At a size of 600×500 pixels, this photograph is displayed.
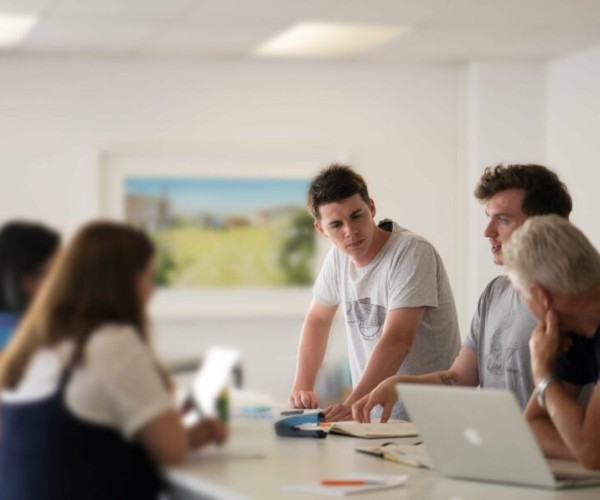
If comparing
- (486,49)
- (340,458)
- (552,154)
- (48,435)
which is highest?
(486,49)

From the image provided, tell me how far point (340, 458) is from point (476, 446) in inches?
15.3

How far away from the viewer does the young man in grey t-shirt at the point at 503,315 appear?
113 inches

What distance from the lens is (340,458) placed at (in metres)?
2.52

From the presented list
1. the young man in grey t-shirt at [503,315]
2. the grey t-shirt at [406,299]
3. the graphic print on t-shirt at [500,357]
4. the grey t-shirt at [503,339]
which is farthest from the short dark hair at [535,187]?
the grey t-shirt at [406,299]

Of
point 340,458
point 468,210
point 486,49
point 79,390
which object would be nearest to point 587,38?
point 486,49

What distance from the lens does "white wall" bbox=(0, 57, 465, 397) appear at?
6695 millimetres

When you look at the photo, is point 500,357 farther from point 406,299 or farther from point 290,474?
point 290,474

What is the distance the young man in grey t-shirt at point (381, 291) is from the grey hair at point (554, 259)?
886 millimetres

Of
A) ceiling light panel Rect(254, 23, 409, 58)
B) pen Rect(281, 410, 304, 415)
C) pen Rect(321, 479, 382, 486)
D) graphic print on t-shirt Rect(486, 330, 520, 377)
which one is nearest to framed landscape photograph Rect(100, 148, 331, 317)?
ceiling light panel Rect(254, 23, 409, 58)

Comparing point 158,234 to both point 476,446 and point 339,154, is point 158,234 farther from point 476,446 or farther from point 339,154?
point 476,446

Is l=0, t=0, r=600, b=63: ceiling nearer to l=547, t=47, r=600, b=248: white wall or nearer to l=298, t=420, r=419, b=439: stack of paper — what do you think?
l=547, t=47, r=600, b=248: white wall

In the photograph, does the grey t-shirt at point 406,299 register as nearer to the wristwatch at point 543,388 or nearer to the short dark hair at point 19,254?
the wristwatch at point 543,388

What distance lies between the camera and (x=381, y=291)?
11.4 ft

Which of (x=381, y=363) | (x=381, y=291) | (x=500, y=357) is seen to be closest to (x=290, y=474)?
(x=500, y=357)
